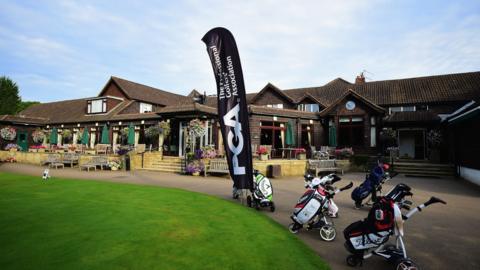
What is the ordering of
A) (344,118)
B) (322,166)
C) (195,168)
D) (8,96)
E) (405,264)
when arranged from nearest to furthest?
(405,264), (195,168), (322,166), (344,118), (8,96)

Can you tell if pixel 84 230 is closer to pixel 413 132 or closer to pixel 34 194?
pixel 34 194

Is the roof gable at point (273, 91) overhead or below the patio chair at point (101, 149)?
overhead

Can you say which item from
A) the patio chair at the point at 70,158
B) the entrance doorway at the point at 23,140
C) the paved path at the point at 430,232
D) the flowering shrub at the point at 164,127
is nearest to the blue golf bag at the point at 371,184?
the paved path at the point at 430,232

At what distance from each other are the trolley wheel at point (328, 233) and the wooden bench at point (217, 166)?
9567 mm

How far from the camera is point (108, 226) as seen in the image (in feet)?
17.4

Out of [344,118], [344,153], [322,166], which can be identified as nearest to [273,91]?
[344,118]

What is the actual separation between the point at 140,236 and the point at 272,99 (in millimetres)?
23589

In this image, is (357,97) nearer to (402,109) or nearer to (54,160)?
(402,109)

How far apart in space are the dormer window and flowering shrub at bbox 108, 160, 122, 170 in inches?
511

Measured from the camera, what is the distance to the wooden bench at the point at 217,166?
14539 millimetres

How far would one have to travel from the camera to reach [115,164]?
58.1ft

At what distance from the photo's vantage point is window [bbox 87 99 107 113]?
94.3 ft

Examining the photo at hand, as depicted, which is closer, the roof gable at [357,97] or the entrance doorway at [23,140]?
the roof gable at [357,97]

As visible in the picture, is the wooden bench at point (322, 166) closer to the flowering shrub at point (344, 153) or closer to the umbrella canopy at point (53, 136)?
the flowering shrub at point (344, 153)
